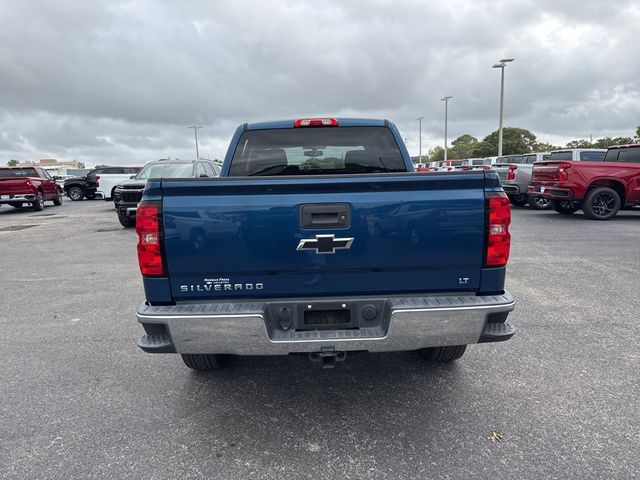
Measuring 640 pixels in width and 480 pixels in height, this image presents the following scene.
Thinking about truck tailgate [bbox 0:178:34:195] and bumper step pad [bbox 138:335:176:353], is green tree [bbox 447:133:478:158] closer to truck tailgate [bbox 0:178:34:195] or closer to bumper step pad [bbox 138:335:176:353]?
truck tailgate [bbox 0:178:34:195]

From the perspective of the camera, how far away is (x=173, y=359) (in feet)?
12.1

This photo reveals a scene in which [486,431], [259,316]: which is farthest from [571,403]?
[259,316]

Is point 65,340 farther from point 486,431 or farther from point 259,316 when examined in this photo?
point 486,431

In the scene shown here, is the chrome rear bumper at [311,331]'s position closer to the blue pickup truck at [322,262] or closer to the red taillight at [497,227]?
the blue pickup truck at [322,262]

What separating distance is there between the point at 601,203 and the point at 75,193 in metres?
26.5

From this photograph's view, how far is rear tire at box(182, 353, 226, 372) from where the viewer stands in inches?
125

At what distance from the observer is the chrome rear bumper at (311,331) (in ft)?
7.77

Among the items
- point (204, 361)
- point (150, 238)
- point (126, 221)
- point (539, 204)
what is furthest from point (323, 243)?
point (539, 204)

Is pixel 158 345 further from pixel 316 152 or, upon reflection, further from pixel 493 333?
pixel 316 152

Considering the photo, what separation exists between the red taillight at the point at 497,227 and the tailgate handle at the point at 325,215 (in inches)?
32.0

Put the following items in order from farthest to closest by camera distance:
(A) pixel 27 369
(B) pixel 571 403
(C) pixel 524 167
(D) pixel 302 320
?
(C) pixel 524 167 < (A) pixel 27 369 < (B) pixel 571 403 < (D) pixel 302 320

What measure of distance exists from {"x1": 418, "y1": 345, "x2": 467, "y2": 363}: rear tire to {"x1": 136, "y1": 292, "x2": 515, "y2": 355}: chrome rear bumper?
0.77 m

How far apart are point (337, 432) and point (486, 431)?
0.92m

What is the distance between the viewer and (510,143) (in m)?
71.0
